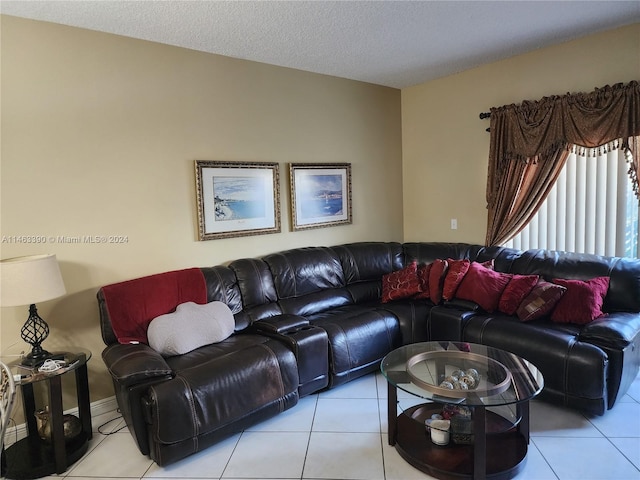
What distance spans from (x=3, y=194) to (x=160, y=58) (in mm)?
1477

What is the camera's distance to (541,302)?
316 cm

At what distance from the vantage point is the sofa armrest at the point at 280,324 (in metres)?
3.14

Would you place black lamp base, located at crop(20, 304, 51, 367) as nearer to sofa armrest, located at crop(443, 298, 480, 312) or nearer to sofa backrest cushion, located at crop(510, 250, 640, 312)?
sofa armrest, located at crop(443, 298, 480, 312)

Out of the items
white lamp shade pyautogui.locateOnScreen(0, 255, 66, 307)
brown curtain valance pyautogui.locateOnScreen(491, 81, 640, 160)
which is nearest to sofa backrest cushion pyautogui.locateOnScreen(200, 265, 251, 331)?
white lamp shade pyautogui.locateOnScreen(0, 255, 66, 307)

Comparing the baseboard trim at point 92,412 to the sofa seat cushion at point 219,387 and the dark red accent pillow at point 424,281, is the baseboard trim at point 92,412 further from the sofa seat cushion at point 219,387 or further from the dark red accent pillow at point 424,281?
the dark red accent pillow at point 424,281

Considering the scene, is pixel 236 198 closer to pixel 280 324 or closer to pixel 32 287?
pixel 280 324

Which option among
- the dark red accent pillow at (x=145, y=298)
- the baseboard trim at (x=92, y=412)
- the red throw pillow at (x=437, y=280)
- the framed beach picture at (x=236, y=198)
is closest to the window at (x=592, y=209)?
the red throw pillow at (x=437, y=280)

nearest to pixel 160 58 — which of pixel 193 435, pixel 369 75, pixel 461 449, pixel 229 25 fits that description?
pixel 229 25

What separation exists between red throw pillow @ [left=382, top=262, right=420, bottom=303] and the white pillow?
154 cm

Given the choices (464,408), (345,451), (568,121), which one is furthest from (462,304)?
(568,121)

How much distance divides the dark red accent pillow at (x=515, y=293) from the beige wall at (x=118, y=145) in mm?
1948

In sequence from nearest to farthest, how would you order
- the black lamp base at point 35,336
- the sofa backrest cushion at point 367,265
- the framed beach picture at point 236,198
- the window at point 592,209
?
the black lamp base at point 35,336 → the window at point 592,209 → the framed beach picture at point 236,198 → the sofa backrest cushion at point 367,265

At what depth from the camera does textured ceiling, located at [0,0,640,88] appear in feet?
8.91

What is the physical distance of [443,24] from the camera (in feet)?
10.2
